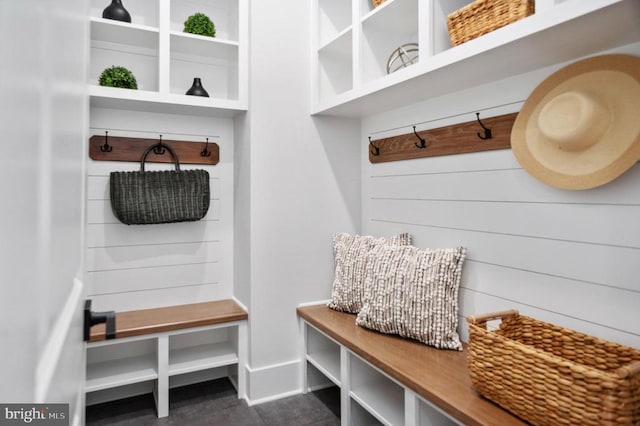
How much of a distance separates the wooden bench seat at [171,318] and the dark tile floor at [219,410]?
49cm

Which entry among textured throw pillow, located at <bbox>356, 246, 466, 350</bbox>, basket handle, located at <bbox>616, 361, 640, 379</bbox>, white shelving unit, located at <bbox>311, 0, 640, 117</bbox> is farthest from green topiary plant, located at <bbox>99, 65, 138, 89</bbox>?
basket handle, located at <bbox>616, 361, 640, 379</bbox>

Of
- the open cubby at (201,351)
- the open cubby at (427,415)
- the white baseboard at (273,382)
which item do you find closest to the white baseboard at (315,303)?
the white baseboard at (273,382)

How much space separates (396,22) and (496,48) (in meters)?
0.79

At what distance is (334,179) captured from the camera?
258 centimetres

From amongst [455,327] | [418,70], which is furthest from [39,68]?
[455,327]

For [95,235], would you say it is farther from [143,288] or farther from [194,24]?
[194,24]

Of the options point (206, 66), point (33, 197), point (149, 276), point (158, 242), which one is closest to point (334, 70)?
point (206, 66)

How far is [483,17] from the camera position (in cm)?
142

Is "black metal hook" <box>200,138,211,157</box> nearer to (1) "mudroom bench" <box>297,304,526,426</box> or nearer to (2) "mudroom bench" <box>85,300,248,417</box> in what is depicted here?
A: (2) "mudroom bench" <box>85,300,248,417</box>

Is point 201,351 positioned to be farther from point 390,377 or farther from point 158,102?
point 158,102

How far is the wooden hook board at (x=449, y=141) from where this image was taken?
1.72m

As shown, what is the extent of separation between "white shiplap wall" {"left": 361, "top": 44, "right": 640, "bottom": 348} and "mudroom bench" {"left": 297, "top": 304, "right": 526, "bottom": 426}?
1.30ft

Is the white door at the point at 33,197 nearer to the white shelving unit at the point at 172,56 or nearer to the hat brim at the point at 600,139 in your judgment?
the hat brim at the point at 600,139

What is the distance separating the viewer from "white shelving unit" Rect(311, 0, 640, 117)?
46.7 inches
